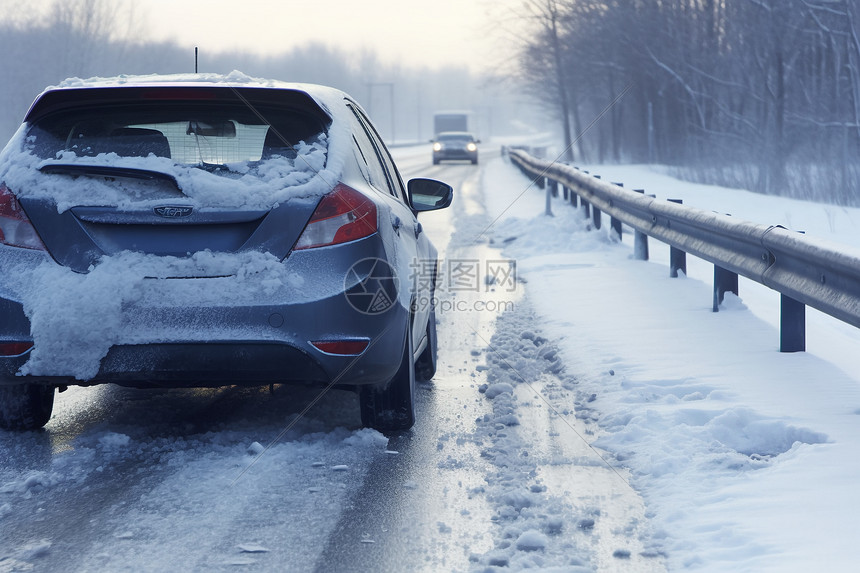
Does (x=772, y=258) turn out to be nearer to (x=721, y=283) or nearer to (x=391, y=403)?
(x=721, y=283)

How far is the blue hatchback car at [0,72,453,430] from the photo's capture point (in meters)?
4.22

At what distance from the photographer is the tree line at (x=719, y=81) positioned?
26266mm

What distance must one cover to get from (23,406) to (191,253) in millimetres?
1437

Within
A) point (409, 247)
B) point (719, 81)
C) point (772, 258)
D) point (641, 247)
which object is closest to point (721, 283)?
point (772, 258)

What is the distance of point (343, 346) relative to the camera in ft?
14.2

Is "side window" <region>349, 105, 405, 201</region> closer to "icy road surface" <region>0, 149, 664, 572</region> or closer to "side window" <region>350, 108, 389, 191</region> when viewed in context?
"side window" <region>350, 108, 389, 191</region>

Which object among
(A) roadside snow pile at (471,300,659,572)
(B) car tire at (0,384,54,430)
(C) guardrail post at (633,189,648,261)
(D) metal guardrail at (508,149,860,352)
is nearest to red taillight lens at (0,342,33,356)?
(B) car tire at (0,384,54,430)

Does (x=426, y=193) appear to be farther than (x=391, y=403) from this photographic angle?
Yes

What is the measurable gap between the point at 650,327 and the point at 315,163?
4.00m

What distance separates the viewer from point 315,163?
4383mm

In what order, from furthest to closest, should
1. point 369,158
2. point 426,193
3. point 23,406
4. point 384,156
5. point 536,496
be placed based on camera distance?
point 426,193, point 384,156, point 369,158, point 23,406, point 536,496

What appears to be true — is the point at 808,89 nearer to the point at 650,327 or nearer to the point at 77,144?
the point at 650,327

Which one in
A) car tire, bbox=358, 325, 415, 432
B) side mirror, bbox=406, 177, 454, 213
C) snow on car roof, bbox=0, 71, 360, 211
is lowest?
car tire, bbox=358, 325, 415, 432

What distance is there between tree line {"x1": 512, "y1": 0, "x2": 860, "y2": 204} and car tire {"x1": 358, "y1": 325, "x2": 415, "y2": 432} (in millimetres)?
14421
